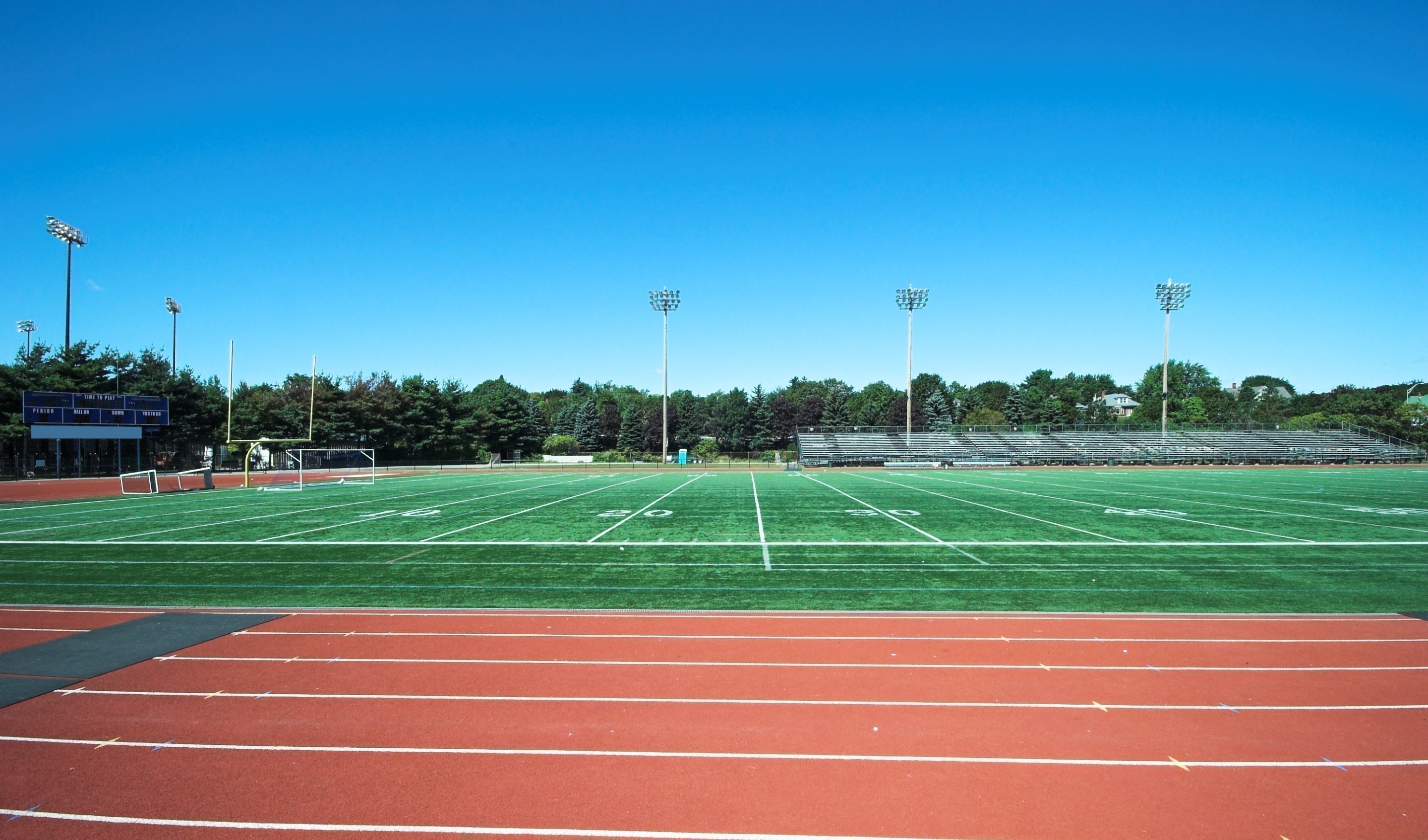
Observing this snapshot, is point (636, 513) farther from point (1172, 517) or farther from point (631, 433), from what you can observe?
point (631, 433)

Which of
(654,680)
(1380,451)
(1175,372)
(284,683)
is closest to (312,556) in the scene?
(284,683)

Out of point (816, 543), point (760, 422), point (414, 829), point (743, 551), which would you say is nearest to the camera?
point (414, 829)

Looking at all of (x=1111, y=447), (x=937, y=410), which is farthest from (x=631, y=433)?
(x=1111, y=447)

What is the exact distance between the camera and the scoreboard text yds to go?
3731cm

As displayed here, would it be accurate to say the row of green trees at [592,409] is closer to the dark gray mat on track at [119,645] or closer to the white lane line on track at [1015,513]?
the white lane line on track at [1015,513]

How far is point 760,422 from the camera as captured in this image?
3027 inches

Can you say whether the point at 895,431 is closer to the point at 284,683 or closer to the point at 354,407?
the point at 354,407

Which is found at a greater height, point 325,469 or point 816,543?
point 816,543

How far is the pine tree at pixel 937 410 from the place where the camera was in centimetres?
Result: 8794

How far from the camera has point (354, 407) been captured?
5300 cm

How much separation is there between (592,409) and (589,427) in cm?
266

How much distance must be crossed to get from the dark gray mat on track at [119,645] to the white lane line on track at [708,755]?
183 cm

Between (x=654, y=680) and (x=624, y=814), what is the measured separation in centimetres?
227

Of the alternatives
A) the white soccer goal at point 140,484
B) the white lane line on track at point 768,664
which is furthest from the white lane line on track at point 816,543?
the white soccer goal at point 140,484
